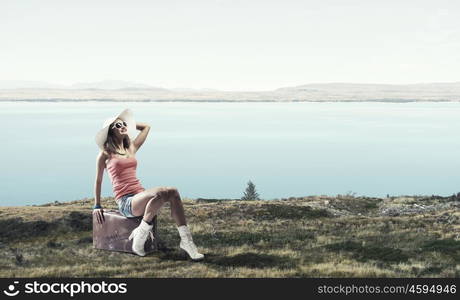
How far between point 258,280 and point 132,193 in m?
3.89

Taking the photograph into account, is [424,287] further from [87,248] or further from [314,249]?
[87,248]

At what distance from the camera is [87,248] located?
16328mm

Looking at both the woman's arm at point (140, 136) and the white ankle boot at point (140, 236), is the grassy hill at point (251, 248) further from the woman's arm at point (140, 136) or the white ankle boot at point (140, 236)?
the woman's arm at point (140, 136)

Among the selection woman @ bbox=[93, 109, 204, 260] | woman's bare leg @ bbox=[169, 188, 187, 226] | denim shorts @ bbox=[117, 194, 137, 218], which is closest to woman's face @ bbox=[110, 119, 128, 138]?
woman @ bbox=[93, 109, 204, 260]

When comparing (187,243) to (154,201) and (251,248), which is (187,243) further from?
(251,248)

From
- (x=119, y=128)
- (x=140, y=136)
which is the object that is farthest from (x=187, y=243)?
(x=119, y=128)

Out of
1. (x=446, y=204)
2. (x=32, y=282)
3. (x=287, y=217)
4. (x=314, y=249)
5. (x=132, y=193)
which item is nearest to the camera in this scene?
(x=32, y=282)

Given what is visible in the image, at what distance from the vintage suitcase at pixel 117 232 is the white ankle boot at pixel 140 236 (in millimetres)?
176

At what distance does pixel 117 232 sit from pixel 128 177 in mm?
1672

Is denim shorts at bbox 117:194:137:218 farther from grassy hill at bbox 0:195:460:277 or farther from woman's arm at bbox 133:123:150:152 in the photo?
grassy hill at bbox 0:195:460:277

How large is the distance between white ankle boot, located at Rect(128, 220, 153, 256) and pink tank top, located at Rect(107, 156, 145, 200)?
0.79 metres

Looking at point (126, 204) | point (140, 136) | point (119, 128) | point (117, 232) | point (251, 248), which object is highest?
point (119, 128)

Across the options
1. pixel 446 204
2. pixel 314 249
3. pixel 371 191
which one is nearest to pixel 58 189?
pixel 371 191

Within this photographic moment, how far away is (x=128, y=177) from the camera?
11875 mm
